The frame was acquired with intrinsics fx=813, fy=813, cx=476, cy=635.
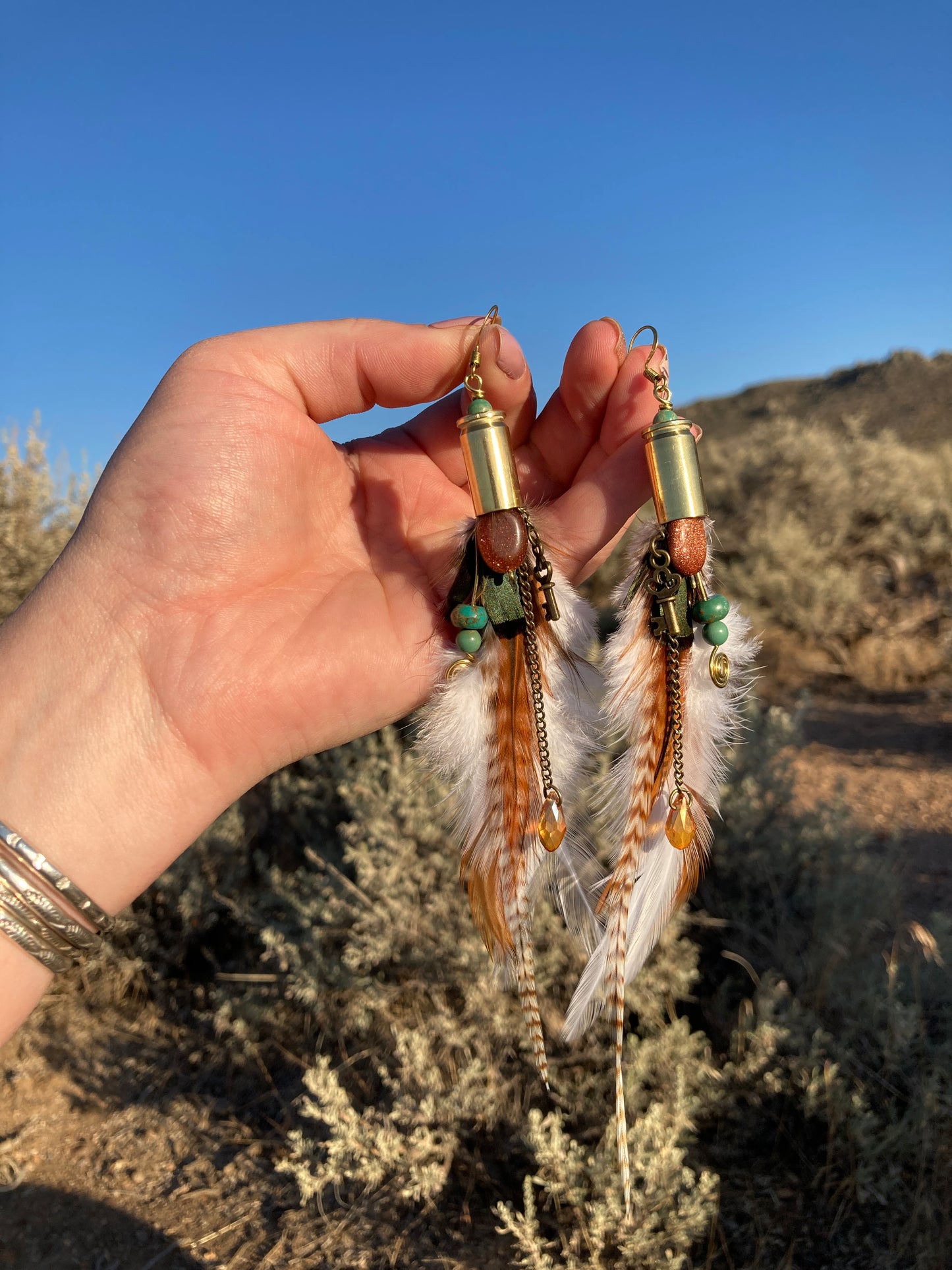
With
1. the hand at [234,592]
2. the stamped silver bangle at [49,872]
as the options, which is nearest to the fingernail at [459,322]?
the hand at [234,592]

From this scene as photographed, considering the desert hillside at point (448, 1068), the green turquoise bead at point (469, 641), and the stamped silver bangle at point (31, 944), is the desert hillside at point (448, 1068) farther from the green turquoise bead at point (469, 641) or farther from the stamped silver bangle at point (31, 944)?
the stamped silver bangle at point (31, 944)

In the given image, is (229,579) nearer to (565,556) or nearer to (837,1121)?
(565,556)

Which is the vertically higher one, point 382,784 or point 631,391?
point 631,391

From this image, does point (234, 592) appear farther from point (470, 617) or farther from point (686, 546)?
point (686, 546)

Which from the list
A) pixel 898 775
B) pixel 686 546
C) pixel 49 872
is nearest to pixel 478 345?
pixel 686 546

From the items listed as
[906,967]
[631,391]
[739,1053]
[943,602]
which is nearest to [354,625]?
[631,391]

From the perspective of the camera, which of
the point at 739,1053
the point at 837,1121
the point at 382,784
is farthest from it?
the point at 382,784
